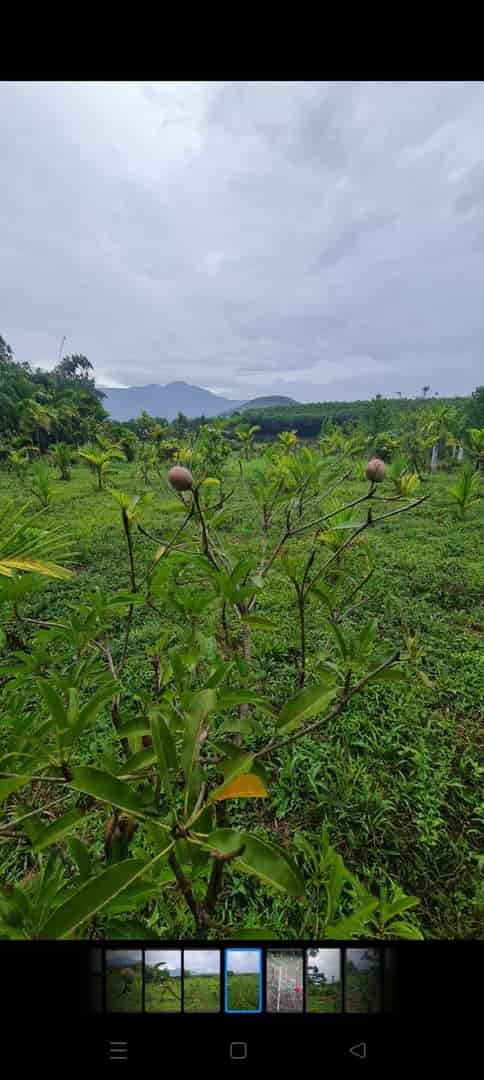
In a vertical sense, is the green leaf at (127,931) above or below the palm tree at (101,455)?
below

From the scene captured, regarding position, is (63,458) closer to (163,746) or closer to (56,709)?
(56,709)

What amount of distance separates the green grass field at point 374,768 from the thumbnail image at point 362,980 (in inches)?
4.1

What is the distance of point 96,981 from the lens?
34cm

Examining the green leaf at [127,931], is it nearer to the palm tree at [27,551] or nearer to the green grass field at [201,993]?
the green grass field at [201,993]

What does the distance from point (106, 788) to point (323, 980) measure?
281 mm

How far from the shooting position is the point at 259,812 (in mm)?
885

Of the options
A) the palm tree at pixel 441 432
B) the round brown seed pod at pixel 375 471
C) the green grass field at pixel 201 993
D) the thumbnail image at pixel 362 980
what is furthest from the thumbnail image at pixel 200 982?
the palm tree at pixel 441 432

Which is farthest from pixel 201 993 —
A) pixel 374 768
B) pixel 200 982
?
pixel 374 768

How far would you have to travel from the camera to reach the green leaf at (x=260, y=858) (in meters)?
0.25

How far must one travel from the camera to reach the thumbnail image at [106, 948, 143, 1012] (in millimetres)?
329

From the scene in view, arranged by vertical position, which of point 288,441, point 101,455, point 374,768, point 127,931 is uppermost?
point 288,441

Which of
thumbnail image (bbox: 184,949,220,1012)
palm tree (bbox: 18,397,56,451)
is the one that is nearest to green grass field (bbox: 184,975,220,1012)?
thumbnail image (bbox: 184,949,220,1012)

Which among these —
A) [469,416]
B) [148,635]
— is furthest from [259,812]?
[469,416]

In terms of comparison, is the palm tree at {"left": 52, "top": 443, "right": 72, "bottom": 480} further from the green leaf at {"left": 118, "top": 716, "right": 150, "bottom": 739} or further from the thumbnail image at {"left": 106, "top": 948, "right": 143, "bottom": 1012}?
the thumbnail image at {"left": 106, "top": 948, "right": 143, "bottom": 1012}
